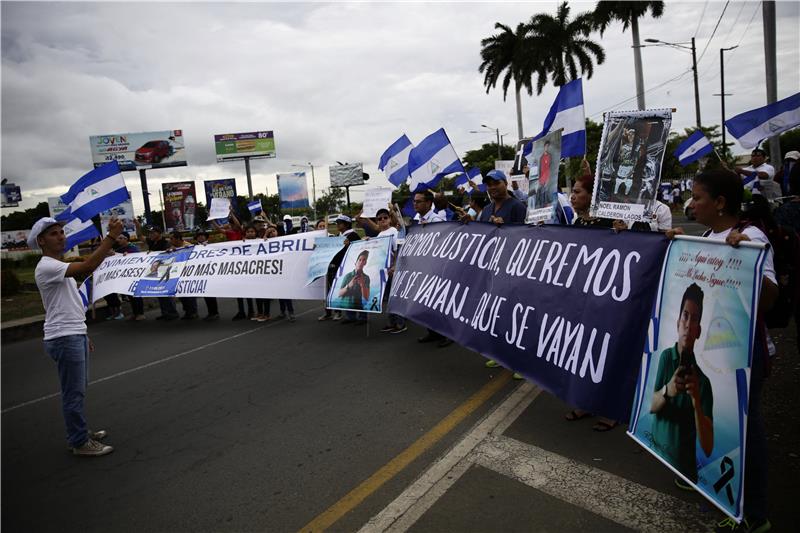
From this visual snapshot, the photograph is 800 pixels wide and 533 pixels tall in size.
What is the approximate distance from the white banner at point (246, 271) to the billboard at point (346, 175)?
6624 centimetres

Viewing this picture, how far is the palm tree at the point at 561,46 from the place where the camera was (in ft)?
119

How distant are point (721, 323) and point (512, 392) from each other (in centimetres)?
235

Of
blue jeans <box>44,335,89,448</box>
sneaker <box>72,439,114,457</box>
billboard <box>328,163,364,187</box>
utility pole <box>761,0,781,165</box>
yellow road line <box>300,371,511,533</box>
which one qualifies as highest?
billboard <box>328,163,364,187</box>

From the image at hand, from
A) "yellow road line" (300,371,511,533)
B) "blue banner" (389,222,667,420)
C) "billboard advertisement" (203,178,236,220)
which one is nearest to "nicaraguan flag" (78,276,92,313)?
"blue banner" (389,222,667,420)

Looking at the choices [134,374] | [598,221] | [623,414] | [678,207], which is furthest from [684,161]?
[678,207]

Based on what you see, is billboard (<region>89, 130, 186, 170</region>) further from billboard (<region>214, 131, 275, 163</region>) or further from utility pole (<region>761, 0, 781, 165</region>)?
utility pole (<region>761, 0, 781, 165</region>)

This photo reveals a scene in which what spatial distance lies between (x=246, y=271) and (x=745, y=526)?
7733mm

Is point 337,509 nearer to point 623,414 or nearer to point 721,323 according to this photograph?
point 623,414

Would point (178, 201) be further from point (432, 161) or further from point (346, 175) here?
point (432, 161)

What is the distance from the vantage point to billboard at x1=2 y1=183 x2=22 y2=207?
61.8 meters

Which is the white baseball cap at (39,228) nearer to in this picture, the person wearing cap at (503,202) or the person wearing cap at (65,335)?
the person wearing cap at (65,335)

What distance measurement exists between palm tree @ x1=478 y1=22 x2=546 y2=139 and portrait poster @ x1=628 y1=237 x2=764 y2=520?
38.6m

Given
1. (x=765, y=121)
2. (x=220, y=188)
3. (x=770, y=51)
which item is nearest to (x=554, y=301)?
(x=765, y=121)

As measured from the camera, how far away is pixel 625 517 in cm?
267
